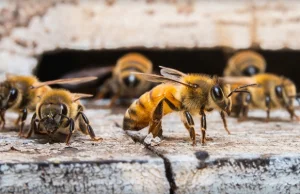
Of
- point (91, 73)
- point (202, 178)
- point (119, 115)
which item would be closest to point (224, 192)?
point (202, 178)

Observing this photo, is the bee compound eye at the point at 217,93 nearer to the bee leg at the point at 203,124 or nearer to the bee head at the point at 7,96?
the bee leg at the point at 203,124

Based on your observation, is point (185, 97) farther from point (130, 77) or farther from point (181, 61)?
point (181, 61)

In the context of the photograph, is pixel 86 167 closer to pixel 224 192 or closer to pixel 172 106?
pixel 224 192

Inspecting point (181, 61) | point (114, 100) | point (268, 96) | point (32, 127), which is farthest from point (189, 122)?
point (181, 61)

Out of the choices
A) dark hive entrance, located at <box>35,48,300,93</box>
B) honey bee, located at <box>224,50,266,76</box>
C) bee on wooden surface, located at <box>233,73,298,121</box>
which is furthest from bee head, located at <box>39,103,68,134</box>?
dark hive entrance, located at <box>35,48,300,93</box>

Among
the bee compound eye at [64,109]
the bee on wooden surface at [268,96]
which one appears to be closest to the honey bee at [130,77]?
the bee on wooden surface at [268,96]

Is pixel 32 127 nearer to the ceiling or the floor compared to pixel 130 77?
nearer to the floor
